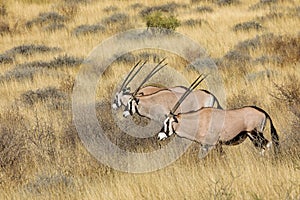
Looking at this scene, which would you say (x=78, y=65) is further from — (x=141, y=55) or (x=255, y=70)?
(x=255, y=70)

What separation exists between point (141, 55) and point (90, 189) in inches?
340

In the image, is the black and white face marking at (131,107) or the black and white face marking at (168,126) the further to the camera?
the black and white face marking at (131,107)

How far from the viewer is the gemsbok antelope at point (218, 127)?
6.05 meters

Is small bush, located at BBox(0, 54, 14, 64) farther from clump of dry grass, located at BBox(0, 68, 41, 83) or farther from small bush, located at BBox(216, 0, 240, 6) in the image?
small bush, located at BBox(216, 0, 240, 6)

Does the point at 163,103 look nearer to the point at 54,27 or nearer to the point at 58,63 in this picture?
the point at 58,63

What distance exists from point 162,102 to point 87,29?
11046mm

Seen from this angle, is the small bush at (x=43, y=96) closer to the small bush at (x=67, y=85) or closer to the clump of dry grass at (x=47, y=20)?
the small bush at (x=67, y=85)

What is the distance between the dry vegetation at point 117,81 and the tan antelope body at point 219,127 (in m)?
0.15

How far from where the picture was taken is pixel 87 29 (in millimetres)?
17984

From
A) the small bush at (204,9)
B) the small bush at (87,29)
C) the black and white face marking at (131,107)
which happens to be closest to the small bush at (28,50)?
the small bush at (87,29)

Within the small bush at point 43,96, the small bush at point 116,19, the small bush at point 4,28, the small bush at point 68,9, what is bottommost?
the small bush at point 43,96

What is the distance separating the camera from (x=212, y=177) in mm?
5230

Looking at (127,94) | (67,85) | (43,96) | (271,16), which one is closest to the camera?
(127,94)

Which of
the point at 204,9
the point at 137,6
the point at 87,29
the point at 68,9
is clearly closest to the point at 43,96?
the point at 87,29
